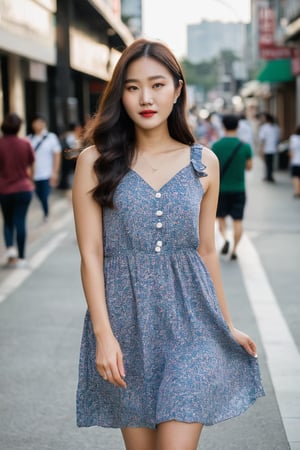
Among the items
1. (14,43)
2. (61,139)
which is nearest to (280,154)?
(61,139)

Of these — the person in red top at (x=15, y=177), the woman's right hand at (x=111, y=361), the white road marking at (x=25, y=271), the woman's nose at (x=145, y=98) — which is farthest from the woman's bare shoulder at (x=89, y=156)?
the person in red top at (x=15, y=177)

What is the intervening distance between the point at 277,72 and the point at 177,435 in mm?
28468

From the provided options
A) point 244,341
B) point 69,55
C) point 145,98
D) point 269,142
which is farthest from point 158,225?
point 69,55

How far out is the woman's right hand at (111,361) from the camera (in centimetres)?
292

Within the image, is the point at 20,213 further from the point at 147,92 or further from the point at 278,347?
the point at 147,92

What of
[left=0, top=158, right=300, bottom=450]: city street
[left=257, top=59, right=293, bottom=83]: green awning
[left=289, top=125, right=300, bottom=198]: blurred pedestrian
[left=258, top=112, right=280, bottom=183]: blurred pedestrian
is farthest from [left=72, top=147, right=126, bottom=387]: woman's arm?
[left=257, top=59, right=293, bottom=83]: green awning

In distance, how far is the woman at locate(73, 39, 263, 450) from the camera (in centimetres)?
298

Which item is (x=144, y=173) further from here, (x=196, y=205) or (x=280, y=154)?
(x=280, y=154)

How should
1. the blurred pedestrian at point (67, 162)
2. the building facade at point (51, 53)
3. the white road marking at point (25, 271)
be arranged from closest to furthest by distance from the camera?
the white road marking at point (25, 271)
the building facade at point (51, 53)
the blurred pedestrian at point (67, 162)

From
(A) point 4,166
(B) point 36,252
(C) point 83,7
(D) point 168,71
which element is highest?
(C) point 83,7

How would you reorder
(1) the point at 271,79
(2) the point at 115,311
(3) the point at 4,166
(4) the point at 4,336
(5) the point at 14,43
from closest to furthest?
(2) the point at 115,311 < (4) the point at 4,336 < (3) the point at 4,166 < (5) the point at 14,43 < (1) the point at 271,79

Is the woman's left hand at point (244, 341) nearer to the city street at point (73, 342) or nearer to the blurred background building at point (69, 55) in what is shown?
the city street at point (73, 342)

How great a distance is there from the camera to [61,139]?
830 inches

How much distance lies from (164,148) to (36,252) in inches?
346
